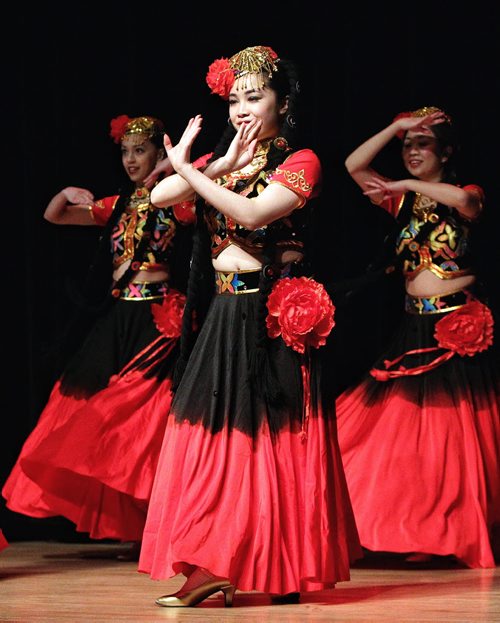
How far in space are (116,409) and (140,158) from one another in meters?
0.99

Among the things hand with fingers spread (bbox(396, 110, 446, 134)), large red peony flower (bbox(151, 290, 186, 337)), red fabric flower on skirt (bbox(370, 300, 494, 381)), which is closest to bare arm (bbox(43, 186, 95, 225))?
large red peony flower (bbox(151, 290, 186, 337))

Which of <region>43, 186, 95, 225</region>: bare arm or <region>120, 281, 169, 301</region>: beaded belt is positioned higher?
<region>43, 186, 95, 225</region>: bare arm

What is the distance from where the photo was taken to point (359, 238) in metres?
5.27

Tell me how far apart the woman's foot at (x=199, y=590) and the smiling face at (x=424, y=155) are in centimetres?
193

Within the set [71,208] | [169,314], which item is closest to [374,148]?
[169,314]

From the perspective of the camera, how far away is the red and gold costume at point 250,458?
3506 mm

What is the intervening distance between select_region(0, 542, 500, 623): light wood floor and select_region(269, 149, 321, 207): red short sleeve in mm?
1092

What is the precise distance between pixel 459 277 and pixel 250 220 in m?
1.45

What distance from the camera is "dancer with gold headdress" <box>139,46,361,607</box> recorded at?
11.5ft

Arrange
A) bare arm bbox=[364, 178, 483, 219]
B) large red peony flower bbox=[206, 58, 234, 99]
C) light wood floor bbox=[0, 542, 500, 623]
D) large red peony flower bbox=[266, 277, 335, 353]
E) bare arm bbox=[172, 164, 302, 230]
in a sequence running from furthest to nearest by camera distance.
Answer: bare arm bbox=[364, 178, 483, 219], large red peony flower bbox=[206, 58, 234, 99], large red peony flower bbox=[266, 277, 335, 353], bare arm bbox=[172, 164, 302, 230], light wood floor bbox=[0, 542, 500, 623]

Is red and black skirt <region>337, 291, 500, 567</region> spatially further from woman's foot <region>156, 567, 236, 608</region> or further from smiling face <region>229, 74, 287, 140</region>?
smiling face <region>229, 74, 287, 140</region>

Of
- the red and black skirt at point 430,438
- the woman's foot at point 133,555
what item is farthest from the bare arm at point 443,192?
the woman's foot at point 133,555

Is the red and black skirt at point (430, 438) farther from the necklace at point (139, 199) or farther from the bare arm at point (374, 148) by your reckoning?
the necklace at point (139, 199)

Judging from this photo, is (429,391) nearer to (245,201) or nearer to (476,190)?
(476,190)
